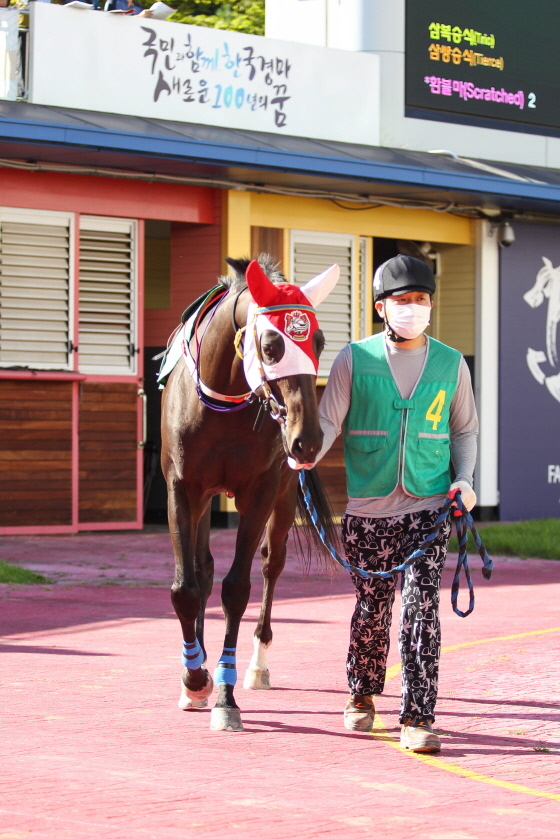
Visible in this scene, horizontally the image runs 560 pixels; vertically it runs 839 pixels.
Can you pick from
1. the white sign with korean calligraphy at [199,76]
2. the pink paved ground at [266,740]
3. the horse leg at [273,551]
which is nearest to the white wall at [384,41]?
the white sign with korean calligraphy at [199,76]

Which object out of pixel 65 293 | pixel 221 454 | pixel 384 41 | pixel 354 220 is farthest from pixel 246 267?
pixel 384 41

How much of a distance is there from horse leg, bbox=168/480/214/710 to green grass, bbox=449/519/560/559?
28.5 feet

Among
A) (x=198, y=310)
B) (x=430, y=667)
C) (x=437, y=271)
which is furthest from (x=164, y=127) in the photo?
(x=430, y=667)

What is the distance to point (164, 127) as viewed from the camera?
50.3 ft

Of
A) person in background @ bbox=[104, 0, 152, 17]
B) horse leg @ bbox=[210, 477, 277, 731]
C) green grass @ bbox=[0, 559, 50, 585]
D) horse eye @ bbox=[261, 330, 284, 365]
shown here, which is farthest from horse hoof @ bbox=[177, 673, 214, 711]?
person in background @ bbox=[104, 0, 152, 17]

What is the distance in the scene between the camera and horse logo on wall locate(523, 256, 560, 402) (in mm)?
19281

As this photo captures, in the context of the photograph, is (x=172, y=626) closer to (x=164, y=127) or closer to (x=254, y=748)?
(x=254, y=748)

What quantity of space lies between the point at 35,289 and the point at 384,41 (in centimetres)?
593

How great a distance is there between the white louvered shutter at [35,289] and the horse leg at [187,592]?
8622mm

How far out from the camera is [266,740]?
6.08 m

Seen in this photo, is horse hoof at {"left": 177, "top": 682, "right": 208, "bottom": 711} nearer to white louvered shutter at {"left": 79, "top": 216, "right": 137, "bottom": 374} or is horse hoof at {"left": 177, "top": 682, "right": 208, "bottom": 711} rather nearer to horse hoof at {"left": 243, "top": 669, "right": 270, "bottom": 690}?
horse hoof at {"left": 243, "top": 669, "right": 270, "bottom": 690}

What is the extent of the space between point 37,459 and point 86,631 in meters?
5.87

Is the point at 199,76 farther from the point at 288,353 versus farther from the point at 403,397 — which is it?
the point at 288,353

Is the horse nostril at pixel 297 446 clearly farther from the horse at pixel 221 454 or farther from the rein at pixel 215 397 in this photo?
the rein at pixel 215 397
